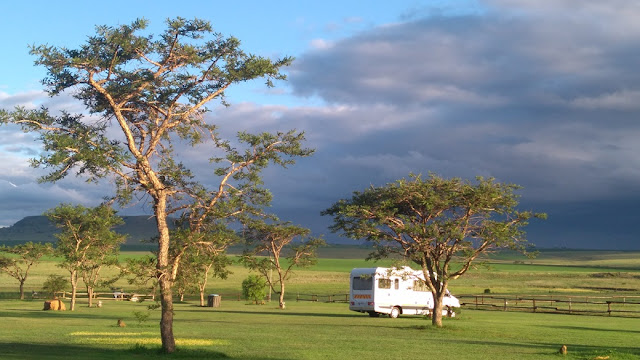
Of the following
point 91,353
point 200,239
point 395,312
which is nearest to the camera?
point 200,239

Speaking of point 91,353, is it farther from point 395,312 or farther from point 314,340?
point 395,312

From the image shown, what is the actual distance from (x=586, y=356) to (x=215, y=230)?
1346 cm

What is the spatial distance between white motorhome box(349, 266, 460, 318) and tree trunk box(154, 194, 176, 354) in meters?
27.4

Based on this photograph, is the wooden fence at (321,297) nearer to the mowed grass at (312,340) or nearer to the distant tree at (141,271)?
the mowed grass at (312,340)

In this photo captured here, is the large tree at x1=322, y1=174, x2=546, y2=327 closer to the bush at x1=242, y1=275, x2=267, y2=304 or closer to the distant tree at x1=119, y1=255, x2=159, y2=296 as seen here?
the distant tree at x1=119, y1=255, x2=159, y2=296

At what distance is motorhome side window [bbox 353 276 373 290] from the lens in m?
51.4

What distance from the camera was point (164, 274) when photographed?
76.7 ft

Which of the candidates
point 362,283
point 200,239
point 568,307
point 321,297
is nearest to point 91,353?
point 200,239

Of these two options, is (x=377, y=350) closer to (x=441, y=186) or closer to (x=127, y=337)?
(x=127, y=337)

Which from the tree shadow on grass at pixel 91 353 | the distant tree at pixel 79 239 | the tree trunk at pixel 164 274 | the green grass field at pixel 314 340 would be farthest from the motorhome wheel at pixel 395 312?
the tree trunk at pixel 164 274

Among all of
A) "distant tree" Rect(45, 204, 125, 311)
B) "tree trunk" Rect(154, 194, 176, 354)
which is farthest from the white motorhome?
"tree trunk" Rect(154, 194, 176, 354)

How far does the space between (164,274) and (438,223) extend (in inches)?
789

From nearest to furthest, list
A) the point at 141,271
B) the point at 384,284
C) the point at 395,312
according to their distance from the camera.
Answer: the point at 141,271 < the point at 384,284 < the point at 395,312

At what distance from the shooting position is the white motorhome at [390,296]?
5103cm
